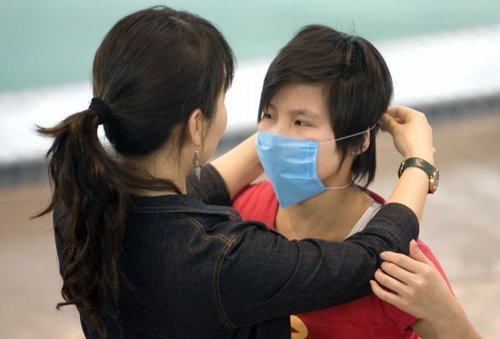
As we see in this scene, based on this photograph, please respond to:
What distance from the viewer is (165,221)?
1.47m

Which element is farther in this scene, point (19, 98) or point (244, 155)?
point (19, 98)

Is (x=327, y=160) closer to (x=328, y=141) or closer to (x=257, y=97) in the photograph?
(x=328, y=141)

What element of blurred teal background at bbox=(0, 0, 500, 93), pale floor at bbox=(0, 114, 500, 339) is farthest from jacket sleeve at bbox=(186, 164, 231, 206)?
blurred teal background at bbox=(0, 0, 500, 93)

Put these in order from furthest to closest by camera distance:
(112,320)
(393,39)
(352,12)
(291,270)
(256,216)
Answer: (352,12) < (393,39) < (256,216) < (112,320) < (291,270)

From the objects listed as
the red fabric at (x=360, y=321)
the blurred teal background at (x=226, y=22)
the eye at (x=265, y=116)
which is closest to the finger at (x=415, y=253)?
the red fabric at (x=360, y=321)

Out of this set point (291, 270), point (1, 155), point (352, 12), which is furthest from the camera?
point (352, 12)

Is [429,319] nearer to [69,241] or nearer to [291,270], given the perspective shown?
[291,270]

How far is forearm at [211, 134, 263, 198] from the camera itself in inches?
80.9

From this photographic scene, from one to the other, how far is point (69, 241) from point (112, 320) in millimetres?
175

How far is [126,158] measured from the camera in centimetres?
152

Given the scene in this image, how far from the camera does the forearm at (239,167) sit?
6.74ft

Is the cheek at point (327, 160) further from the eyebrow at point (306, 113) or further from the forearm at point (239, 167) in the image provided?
the forearm at point (239, 167)

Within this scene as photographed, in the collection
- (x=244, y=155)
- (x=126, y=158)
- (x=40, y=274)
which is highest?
(x=126, y=158)

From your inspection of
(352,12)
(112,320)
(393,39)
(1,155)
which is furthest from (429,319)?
(352,12)
